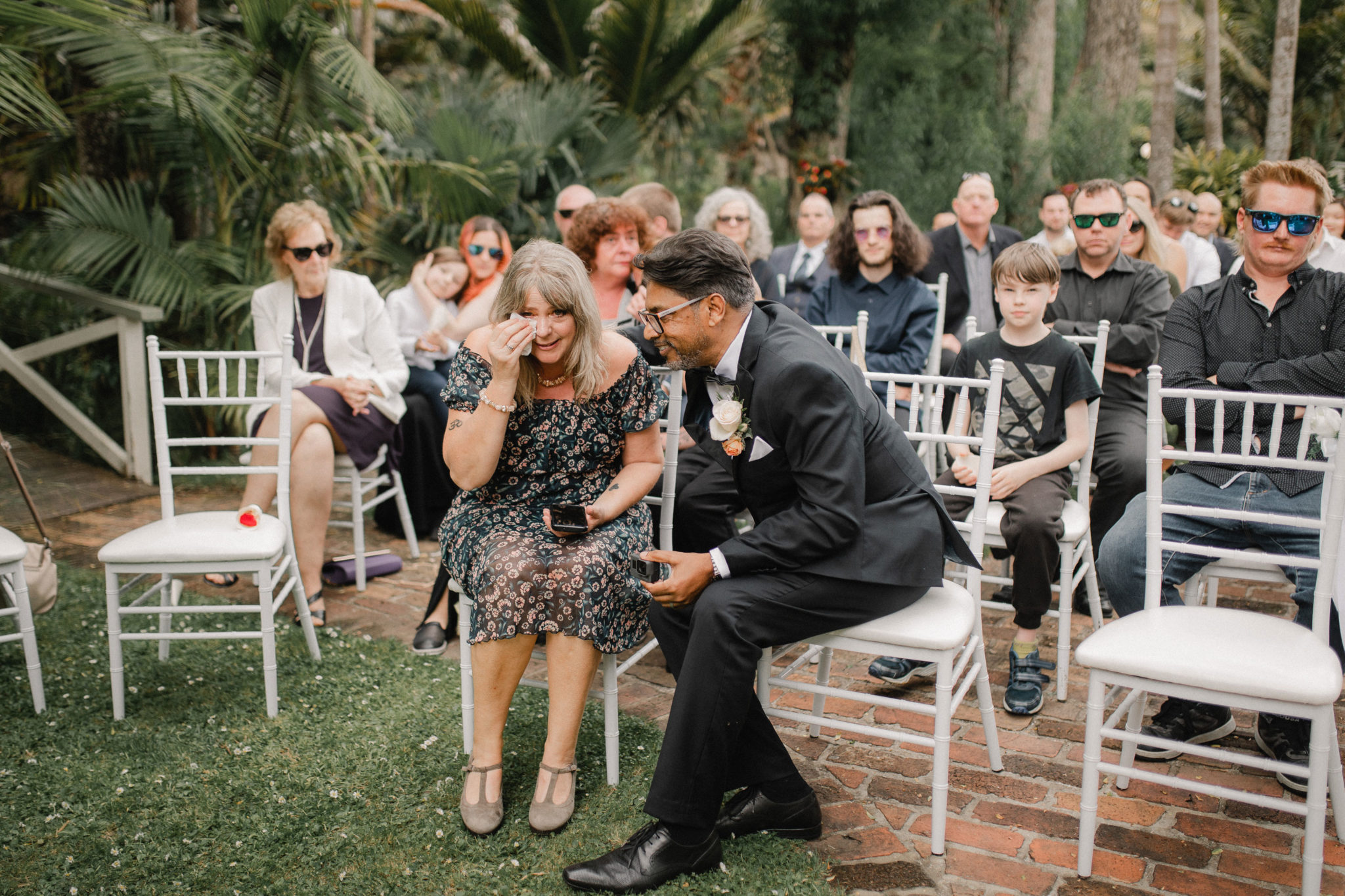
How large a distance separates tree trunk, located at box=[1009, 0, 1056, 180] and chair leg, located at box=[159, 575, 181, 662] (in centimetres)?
938

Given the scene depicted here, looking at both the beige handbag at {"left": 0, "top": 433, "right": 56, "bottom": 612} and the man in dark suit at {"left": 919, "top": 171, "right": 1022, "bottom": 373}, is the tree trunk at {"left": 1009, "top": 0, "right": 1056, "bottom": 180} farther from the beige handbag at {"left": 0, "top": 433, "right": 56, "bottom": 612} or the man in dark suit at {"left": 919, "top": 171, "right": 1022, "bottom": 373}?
the beige handbag at {"left": 0, "top": 433, "right": 56, "bottom": 612}

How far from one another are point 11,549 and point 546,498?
186 cm

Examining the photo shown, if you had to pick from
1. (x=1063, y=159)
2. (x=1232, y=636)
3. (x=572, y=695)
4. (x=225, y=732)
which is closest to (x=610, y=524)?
(x=572, y=695)

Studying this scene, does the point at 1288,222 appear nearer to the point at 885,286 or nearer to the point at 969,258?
the point at 885,286

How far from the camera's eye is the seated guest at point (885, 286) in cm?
468

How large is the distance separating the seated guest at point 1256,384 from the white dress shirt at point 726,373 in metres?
1.46

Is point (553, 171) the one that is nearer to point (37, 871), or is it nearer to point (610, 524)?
point (610, 524)

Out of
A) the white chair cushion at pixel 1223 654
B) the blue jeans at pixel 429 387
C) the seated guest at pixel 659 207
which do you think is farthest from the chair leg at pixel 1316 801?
the blue jeans at pixel 429 387

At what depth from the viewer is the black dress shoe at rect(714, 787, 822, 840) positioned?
2.66 meters

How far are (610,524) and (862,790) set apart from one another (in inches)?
43.3

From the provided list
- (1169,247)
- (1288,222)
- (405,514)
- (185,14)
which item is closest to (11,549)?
(405,514)

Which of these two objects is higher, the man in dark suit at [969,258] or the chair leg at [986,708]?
the man in dark suit at [969,258]

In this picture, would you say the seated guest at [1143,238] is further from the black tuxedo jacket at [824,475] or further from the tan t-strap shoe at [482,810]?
the tan t-strap shoe at [482,810]

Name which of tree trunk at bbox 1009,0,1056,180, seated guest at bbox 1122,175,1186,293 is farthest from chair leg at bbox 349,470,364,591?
tree trunk at bbox 1009,0,1056,180
